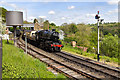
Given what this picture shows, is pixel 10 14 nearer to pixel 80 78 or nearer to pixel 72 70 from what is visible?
pixel 72 70

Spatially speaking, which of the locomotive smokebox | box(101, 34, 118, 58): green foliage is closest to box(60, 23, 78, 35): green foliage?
box(101, 34, 118, 58): green foliage

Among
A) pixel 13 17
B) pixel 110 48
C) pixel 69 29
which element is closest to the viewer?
pixel 13 17

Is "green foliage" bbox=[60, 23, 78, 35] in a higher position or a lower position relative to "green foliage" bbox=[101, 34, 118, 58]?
Result: higher

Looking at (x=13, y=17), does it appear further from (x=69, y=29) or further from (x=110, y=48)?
(x=69, y=29)

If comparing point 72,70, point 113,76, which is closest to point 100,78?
point 113,76

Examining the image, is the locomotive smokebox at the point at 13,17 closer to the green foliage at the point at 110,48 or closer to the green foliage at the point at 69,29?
the green foliage at the point at 110,48

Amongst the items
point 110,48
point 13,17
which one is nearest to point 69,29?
point 110,48

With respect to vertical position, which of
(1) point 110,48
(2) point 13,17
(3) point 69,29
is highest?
(3) point 69,29

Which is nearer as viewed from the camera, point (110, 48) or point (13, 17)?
point (13, 17)

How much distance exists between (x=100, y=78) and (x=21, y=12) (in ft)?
38.9

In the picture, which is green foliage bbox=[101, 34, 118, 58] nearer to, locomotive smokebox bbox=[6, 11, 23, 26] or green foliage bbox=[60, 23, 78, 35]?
green foliage bbox=[60, 23, 78, 35]

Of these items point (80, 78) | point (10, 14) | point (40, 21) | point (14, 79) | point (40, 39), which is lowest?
point (80, 78)

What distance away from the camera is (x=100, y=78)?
7656 millimetres

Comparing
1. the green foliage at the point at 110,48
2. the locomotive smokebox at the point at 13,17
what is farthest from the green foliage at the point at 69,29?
the locomotive smokebox at the point at 13,17
